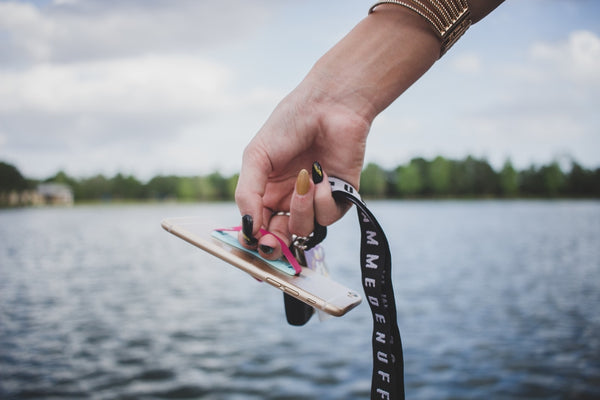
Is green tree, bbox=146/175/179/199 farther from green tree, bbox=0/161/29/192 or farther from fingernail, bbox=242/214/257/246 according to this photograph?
fingernail, bbox=242/214/257/246

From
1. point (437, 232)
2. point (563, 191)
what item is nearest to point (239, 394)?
point (437, 232)

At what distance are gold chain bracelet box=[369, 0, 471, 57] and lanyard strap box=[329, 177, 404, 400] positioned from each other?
73cm

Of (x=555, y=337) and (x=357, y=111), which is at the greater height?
(x=357, y=111)

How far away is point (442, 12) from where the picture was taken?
1635mm

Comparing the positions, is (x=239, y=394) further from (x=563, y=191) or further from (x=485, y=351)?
(x=563, y=191)

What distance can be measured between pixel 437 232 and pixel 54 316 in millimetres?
40042

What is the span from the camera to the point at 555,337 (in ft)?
47.6

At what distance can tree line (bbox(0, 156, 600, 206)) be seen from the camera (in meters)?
120

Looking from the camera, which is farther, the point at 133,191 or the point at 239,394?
the point at 133,191

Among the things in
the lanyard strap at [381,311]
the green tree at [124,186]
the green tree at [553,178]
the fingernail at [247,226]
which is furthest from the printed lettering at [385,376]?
the green tree at [124,186]

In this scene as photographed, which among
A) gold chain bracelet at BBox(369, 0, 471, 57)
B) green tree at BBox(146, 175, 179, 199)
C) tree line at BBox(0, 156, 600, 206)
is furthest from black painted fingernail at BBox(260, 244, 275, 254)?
green tree at BBox(146, 175, 179, 199)

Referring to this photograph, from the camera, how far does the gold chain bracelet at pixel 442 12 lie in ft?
5.34

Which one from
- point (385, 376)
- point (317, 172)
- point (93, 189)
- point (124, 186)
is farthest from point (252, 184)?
point (93, 189)

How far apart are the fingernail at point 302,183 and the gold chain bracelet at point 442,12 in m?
0.74
